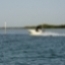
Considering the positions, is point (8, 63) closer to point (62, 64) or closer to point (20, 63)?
point (20, 63)

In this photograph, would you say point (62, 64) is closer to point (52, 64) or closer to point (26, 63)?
point (52, 64)

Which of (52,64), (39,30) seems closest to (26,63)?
(52,64)

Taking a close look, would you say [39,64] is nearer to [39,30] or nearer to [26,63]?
[26,63]

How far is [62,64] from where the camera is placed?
61.5 feet

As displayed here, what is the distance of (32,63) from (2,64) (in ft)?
5.70

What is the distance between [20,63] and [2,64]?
3.61ft

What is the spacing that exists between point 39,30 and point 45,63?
61.9m

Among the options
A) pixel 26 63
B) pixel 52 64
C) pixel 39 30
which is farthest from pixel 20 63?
pixel 39 30

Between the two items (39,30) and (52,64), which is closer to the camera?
(52,64)

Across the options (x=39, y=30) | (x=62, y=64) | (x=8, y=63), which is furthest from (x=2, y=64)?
(x=39, y=30)

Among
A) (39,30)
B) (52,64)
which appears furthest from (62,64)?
(39,30)

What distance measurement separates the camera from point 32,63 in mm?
19297

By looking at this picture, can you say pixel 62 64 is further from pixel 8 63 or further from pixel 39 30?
pixel 39 30

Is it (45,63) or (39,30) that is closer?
(45,63)
